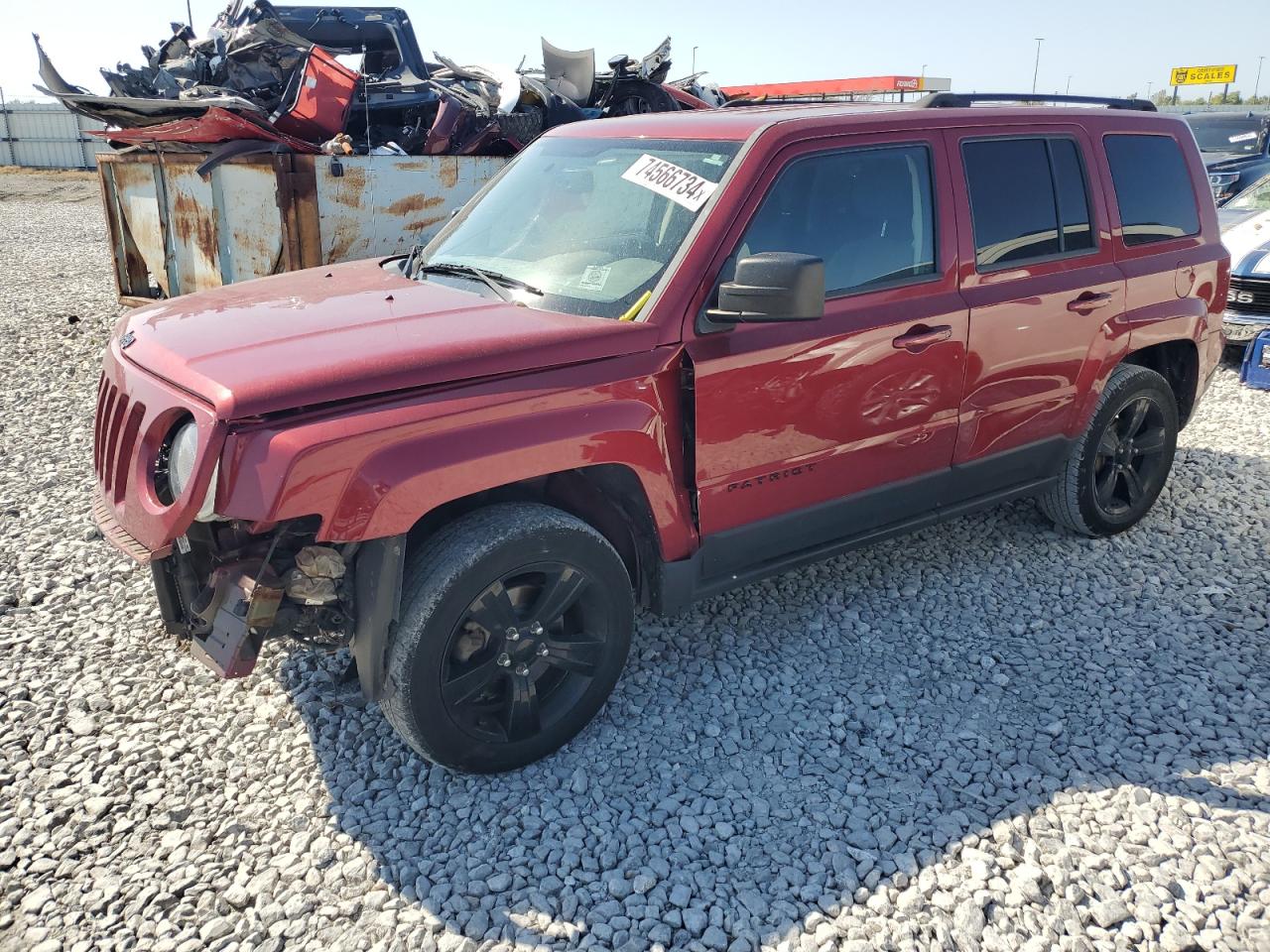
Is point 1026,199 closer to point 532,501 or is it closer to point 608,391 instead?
point 608,391

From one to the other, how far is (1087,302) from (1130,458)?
3.46 feet

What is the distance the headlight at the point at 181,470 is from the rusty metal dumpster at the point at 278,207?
400 centimetres

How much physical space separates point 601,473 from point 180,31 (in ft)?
29.0

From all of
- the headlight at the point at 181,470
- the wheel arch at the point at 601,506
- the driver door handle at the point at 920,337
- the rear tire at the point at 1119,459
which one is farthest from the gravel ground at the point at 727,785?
the driver door handle at the point at 920,337

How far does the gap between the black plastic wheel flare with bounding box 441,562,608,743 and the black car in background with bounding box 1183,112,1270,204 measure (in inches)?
339

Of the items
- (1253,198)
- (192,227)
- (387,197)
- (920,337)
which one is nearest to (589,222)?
(920,337)

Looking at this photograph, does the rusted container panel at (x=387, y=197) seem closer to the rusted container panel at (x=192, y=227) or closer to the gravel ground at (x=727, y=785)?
the rusted container panel at (x=192, y=227)

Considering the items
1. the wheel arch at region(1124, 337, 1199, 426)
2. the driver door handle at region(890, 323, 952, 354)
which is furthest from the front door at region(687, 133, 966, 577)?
the wheel arch at region(1124, 337, 1199, 426)

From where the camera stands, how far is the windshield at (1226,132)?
12094 millimetres

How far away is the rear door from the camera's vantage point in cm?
373

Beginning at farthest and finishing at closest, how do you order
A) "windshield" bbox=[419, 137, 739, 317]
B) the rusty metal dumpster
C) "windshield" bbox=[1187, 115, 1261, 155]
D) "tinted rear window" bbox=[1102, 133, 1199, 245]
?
"windshield" bbox=[1187, 115, 1261, 155], the rusty metal dumpster, "tinted rear window" bbox=[1102, 133, 1199, 245], "windshield" bbox=[419, 137, 739, 317]

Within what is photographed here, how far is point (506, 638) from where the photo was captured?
2928 mm

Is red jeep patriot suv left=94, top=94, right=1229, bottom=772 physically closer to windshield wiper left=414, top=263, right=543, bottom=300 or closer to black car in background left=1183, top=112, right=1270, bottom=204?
windshield wiper left=414, top=263, right=543, bottom=300

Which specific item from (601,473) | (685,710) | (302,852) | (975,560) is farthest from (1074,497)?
(302,852)
